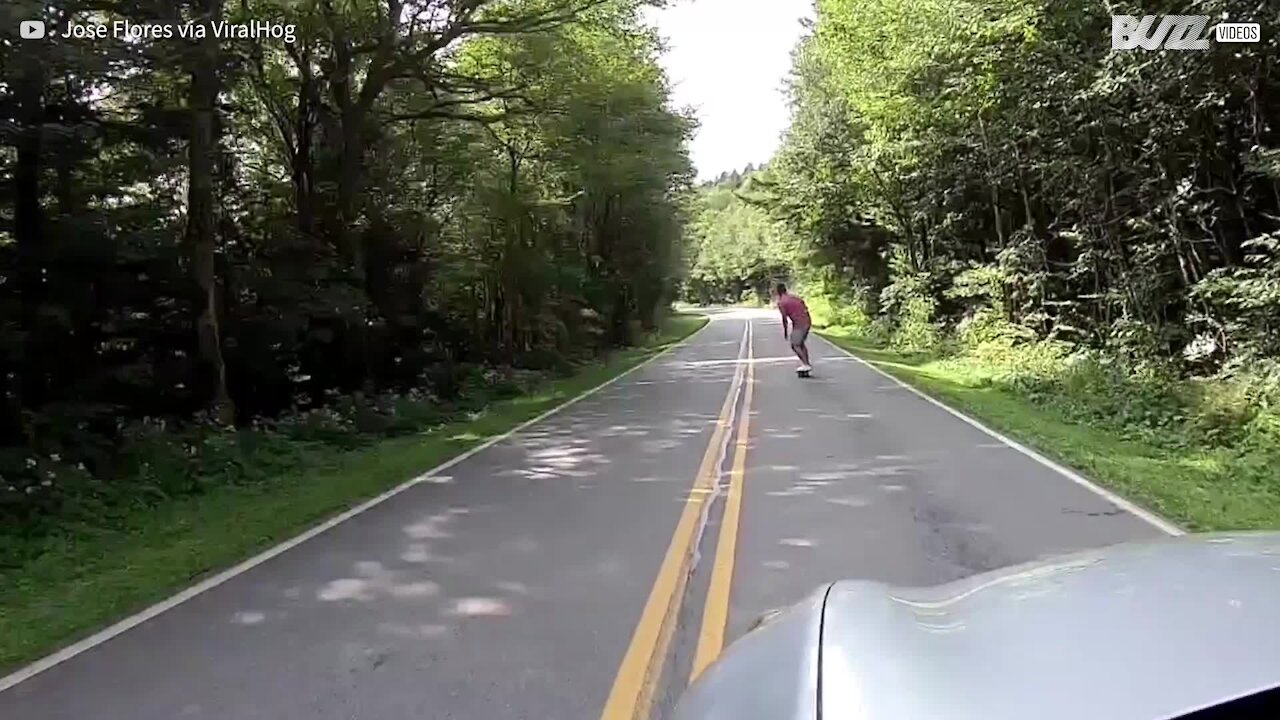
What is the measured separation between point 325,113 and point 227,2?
4307mm

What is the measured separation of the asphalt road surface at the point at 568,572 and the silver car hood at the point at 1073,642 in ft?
7.29

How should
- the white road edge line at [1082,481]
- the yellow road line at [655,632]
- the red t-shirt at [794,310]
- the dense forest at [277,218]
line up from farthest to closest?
the red t-shirt at [794,310], the dense forest at [277,218], the white road edge line at [1082,481], the yellow road line at [655,632]

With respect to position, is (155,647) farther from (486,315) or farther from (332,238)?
(486,315)

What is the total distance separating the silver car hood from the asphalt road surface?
2.22m

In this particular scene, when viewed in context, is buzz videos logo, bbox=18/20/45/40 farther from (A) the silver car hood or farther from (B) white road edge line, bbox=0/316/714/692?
(A) the silver car hood

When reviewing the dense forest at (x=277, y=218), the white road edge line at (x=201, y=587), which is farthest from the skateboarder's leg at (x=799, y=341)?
the white road edge line at (x=201, y=587)

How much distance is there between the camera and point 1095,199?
21.5 meters

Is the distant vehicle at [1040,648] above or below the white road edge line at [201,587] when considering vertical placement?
above

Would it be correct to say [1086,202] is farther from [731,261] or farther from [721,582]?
[731,261]

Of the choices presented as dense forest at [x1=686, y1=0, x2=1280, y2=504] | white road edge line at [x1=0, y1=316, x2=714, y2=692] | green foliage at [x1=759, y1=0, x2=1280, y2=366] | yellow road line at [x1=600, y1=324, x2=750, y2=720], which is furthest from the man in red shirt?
yellow road line at [x1=600, y1=324, x2=750, y2=720]

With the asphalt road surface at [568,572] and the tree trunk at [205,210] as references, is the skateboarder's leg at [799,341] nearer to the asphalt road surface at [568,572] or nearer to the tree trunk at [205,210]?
the asphalt road surface at [568,572]

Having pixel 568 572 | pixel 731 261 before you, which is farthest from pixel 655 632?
pixel 731 261

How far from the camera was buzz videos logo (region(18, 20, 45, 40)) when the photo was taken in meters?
10.5

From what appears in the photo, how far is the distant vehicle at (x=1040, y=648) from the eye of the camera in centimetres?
177
